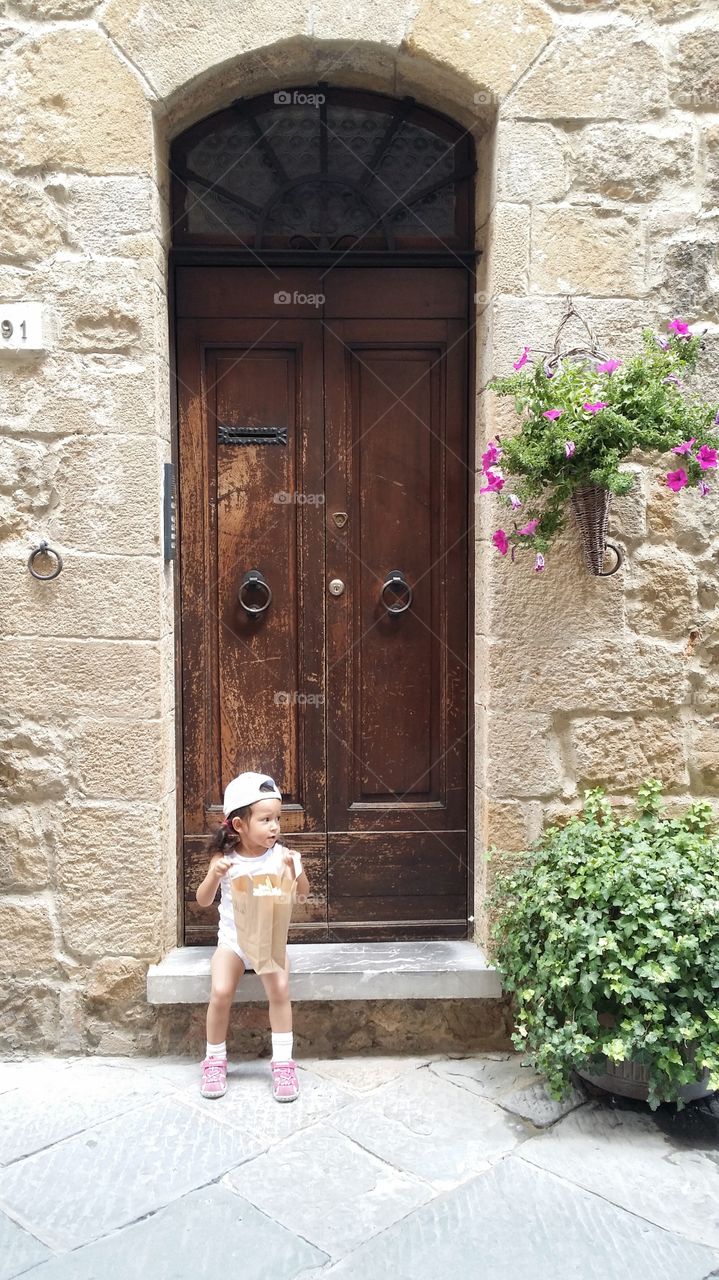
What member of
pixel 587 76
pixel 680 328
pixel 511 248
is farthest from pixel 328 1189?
pixel 587 76

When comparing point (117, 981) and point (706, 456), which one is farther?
point (117, 981)

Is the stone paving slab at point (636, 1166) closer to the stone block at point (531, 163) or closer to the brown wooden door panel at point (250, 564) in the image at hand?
the brown wooden door panel at point (250, 564)

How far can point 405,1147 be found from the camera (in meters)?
2.53

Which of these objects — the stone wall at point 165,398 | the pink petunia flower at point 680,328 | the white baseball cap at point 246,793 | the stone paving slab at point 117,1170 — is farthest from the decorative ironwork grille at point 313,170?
the stone paving slab at point 117,1170

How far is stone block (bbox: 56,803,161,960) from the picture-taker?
9.88ft

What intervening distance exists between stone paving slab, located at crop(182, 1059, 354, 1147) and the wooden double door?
0.50 metres

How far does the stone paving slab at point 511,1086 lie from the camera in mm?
2725

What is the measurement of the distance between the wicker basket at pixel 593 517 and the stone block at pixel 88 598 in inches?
51.0

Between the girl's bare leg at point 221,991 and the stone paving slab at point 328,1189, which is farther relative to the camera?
the girl's bare leg at point 221,991

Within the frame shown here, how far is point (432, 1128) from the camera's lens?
2633 mm

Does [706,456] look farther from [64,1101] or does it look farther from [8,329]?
[64,1101]

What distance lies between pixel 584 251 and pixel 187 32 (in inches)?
53.3

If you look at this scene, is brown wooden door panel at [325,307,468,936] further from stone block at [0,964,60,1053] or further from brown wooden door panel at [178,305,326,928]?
stone block at [0,964,60,1053]

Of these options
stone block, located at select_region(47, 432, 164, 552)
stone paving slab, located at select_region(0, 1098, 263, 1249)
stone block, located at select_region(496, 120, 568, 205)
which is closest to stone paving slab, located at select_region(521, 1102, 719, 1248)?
stone paving slab, located at select_region(0, 1098, 263, 1249)
